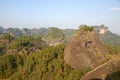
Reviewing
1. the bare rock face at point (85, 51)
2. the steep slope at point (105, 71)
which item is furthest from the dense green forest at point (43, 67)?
the steep slope at point (105, 71)

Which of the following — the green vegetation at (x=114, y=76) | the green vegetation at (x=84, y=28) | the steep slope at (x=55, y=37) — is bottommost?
the steep slope at (x=55, y=37)

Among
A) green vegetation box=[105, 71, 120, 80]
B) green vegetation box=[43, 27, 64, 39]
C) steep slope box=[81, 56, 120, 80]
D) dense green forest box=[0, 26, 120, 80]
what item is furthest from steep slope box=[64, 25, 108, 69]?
green vegetation box=[43, 27, 64, 39]

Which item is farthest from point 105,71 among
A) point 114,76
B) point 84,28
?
point 84,28

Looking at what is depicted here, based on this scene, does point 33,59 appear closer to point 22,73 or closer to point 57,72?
point 22,73

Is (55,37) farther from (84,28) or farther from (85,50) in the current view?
(85,50)

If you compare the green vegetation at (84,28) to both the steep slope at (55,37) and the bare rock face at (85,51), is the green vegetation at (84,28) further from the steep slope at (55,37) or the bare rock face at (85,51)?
the steep slope at (55,37)

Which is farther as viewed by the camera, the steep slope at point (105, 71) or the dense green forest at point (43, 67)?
the dense green forest at point (43, 67)

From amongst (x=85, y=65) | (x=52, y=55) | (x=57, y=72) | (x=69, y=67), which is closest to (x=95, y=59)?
(x=85, y=65)
